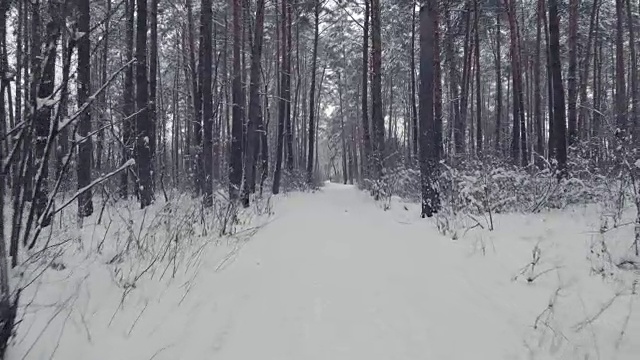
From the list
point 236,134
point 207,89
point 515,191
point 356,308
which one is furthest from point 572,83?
point 356,308

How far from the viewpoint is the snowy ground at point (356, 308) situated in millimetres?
2328

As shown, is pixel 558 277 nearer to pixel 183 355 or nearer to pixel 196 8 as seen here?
pixel 183 355

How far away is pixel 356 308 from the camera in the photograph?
3.06m

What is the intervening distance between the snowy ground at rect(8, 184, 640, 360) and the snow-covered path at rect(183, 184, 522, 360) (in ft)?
0.04

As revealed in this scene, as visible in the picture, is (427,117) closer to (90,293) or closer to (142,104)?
(142,104)

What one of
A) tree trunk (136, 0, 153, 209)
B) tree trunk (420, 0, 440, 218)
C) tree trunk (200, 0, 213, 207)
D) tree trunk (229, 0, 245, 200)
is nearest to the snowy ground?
tree trunk (420, 0, 440, 218)

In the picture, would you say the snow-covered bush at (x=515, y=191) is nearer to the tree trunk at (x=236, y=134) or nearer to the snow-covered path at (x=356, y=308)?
the snow-covered path at (x=356, y=308)

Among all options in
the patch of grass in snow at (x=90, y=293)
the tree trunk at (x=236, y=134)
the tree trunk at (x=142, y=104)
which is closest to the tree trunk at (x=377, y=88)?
the tree trunk at (x=236, y=134)

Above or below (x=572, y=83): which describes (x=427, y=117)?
below

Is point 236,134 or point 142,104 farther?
point 236,134

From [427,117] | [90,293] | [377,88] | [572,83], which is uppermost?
[377,88]

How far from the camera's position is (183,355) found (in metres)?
2.26

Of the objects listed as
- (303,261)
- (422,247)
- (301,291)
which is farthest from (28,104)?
(422,247)

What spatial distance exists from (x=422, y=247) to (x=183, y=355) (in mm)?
3694
